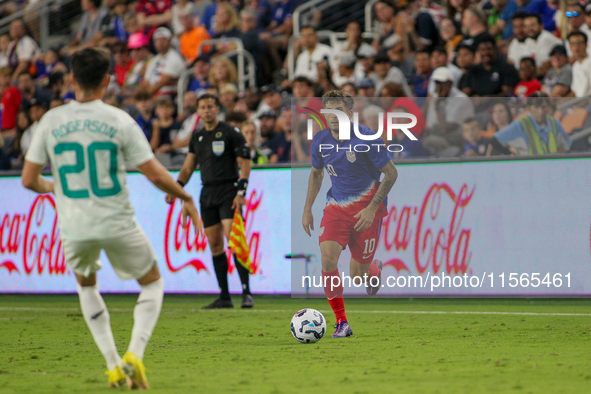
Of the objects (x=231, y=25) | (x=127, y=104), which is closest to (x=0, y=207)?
(x=127, y=104)

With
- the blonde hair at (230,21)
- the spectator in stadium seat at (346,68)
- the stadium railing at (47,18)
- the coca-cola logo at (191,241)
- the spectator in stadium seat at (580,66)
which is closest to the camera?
the coca-cola logo at (191,241)

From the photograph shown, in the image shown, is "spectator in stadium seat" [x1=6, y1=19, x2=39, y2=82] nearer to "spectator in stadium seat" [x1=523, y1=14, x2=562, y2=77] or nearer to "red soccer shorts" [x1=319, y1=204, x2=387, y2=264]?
"spectator in stadium seat" [x1=523, y1=14, x2=562, y2=77]

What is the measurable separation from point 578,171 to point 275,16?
8.89 metres

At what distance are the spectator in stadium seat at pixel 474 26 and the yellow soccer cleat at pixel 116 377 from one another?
31.2ft

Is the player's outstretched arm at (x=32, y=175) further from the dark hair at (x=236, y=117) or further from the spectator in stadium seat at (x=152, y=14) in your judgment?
the spectator in stadium seat at (x=152, y=14)

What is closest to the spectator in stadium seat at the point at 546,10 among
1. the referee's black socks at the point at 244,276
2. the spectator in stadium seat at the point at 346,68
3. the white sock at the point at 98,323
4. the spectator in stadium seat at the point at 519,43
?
Answer: the spectator in stadium seat at the point at 519,43

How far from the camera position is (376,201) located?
299 inches

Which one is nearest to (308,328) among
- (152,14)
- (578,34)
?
(578,34)

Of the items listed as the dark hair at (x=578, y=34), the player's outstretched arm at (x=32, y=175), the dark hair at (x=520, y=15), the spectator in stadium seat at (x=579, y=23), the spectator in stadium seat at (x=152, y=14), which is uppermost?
the spectator in stadium seat at (x=152, y=14)

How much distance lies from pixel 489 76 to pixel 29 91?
10.4 m

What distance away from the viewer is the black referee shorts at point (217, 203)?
33.8ft

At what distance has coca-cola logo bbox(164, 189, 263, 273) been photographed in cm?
1149

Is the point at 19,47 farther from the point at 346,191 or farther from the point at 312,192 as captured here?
the point at 346,191

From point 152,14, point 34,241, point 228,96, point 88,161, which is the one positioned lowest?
point 34,241
